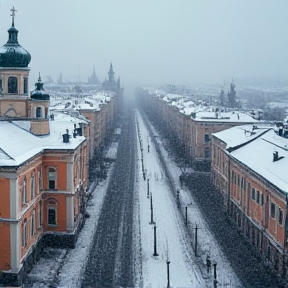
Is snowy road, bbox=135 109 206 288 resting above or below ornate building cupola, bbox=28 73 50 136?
below

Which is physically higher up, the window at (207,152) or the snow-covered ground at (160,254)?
the window at (207,152)

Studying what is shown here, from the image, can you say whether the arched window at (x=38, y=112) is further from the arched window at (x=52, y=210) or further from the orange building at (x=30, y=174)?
the arched window at (x=52, y=210)

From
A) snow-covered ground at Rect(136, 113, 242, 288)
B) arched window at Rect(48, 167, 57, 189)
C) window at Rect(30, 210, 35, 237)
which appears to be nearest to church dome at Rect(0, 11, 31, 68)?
arched window at Rect(48, 167, 57, 189)

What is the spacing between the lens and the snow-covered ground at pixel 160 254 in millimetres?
27312

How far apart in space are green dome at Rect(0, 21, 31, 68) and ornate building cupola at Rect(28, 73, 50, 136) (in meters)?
2.00

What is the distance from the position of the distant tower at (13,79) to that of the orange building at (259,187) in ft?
50.5

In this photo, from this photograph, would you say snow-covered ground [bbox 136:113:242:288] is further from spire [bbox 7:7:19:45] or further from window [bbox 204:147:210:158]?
spire [bbox 7:7:19:45]

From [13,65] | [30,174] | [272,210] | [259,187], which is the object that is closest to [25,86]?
[13,65]

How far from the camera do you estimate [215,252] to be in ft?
103

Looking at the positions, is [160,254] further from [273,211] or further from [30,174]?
[30,174]

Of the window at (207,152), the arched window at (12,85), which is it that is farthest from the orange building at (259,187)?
the arched window at (12,85)

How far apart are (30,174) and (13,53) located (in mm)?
10755

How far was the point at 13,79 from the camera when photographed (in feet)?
122

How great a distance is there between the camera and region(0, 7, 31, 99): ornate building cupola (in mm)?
36594
